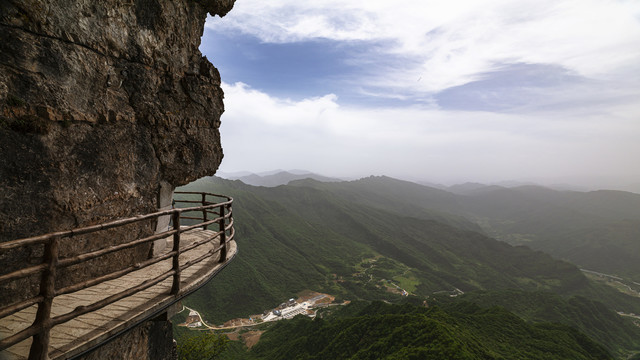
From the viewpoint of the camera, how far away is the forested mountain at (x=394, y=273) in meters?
95.6

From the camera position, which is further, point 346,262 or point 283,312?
point 346,262

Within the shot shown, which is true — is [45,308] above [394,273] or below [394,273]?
above

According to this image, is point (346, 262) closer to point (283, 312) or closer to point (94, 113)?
point (283, 312)

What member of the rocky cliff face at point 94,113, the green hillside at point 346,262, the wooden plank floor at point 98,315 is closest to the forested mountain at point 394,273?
the green hillside at point 346,262

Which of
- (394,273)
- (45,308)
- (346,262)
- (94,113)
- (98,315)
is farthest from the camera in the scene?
(346,262)

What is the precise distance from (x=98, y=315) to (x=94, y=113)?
172 inches

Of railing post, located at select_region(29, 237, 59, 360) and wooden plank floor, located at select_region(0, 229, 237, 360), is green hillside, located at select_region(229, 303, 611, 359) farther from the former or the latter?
railing post, located at select_region(29, 237, 59, 360)

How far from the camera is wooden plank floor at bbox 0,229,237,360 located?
3566 millimetres

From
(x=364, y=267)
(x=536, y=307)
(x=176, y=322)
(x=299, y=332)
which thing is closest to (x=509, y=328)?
(x=299, y=332)

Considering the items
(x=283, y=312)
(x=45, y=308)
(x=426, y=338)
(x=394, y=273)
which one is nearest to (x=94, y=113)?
(x=45, y=308)

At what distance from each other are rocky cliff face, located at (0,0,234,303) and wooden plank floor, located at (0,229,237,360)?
0.86 m

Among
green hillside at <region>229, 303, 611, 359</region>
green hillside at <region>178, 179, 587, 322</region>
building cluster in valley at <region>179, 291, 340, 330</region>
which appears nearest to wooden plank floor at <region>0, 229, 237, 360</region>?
green hillside at <region>229, 303, 611, 359</region>

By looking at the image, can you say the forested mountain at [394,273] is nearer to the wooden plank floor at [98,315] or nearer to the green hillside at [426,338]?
the green hillside at [426,338]

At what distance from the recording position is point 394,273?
139 metres
